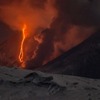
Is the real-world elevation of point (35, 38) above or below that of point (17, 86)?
above

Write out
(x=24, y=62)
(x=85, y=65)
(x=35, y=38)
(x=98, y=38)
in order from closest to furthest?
(x=85, y=65) < (x=98, y=38) < (x=24, y=62) < (x=35, y=38)

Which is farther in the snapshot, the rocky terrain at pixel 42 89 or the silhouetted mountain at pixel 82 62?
the silhouetted mountain at pixel 82 62

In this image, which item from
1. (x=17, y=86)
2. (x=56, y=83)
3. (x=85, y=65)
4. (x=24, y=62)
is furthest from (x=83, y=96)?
(x=24, y=62)

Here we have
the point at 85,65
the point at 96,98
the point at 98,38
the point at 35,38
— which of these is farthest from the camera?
the point at 35,38

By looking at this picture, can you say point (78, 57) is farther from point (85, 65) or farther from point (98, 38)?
point (98, 38)

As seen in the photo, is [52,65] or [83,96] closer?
[83,96]

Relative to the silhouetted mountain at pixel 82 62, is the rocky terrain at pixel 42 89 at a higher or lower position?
lower

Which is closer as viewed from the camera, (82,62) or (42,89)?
(42,89)

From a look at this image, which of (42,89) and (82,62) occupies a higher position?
(82,62)
